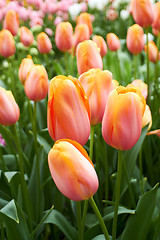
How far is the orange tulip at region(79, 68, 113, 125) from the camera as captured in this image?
670mm

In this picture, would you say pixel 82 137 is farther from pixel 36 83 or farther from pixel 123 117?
pixel 36 83

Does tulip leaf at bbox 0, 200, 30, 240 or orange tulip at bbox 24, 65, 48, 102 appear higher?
orange tulip at bbox 24, 65, 48, 102

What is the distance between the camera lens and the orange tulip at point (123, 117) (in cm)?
54

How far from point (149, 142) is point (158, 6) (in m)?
0.51

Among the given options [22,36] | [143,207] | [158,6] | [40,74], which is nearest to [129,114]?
[143,207]

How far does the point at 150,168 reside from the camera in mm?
1240

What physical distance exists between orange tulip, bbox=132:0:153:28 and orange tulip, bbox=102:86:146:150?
0.64 metres

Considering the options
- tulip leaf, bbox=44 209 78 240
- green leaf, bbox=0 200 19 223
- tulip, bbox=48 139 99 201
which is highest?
tulip, bbox=48 139 99 201

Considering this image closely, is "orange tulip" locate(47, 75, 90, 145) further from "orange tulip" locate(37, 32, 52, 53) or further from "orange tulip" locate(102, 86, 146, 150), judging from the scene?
"orange tulip" locate(37, 32, 52, 53)

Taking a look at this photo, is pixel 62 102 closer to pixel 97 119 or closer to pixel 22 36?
pixel 97 119

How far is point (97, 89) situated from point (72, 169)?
227 millimetres

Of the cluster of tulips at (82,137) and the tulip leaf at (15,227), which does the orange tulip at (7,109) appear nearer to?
the cluster of tulips at (82,137)

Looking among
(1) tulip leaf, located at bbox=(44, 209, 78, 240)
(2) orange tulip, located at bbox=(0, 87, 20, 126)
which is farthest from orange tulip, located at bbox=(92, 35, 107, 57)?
(1) tulip leaf, located at bbox=(44, 209, 78, 240)

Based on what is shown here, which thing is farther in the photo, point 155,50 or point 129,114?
point 155,50
